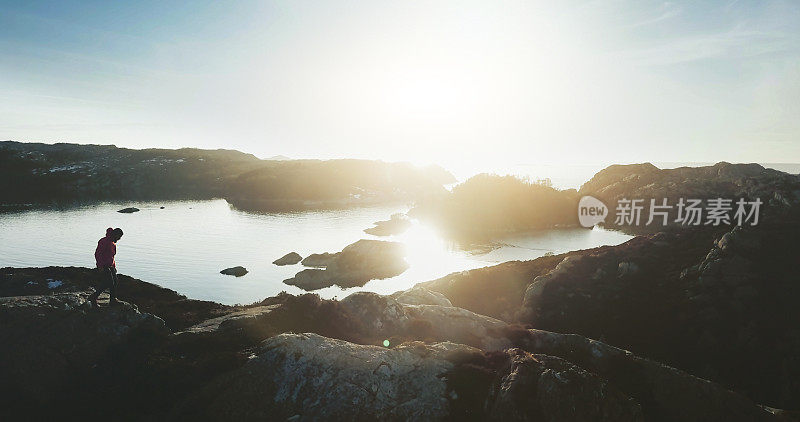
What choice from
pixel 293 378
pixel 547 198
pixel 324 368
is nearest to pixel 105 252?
pixel 293 378

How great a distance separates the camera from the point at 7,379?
57.0ft

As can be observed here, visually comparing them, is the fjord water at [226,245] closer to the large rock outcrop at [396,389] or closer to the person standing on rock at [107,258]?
the person standing on rock at [107,258]

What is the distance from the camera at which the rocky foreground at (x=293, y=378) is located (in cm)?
1695

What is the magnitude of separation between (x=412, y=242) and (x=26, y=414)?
127627 millimetres

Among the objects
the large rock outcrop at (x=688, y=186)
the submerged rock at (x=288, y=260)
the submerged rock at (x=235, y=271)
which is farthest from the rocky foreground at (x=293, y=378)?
the large rock outcrop at (x=688, y=186)

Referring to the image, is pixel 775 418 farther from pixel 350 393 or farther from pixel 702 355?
pixel 702 355

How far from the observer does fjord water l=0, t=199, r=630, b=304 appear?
91562 mm

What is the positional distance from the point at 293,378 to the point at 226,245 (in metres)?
125

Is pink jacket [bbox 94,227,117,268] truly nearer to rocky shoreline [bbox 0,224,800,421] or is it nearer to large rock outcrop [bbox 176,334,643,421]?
rocky shoreline [bbox 0,224,800,421]

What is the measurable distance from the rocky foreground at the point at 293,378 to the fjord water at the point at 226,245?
6051 centimetres

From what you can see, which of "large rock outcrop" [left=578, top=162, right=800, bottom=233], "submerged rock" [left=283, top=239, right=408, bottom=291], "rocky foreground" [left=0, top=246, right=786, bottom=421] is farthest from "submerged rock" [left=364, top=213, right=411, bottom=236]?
"rocky foreground" [left=0, top=246, right=786, bottom=421]

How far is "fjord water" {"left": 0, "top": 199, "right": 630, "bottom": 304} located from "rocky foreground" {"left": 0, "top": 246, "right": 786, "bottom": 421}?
60.5 meters

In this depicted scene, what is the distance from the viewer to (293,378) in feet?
60.4

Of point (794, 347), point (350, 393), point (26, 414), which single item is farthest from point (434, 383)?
point (794, 347)
